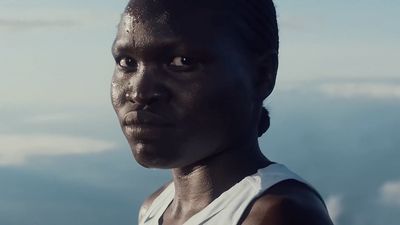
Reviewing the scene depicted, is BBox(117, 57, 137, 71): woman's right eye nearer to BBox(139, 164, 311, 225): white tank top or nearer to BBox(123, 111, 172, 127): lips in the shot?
BBox(123, 111, 172, 127): lips

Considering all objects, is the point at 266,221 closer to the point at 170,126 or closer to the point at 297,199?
the point at 297,199

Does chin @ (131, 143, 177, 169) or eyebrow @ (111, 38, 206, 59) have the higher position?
eyebrow @ (111, 38, 206, 59)

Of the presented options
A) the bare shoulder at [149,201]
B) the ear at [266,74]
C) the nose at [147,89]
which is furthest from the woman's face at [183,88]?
the bare shoulder at [149,201]

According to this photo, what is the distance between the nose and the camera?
3.96 metres

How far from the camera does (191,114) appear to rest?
3.96 meters

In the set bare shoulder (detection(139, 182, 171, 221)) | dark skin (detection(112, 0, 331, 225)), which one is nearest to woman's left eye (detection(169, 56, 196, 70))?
dark skin (detection(112, 0, 331, 225))

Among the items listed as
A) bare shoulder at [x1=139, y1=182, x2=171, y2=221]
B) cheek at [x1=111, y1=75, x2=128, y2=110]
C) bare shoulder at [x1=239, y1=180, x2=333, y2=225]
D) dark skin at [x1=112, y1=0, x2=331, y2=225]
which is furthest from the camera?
bare shoulder at [x1=139, y1=182, x2=171, y2=221]

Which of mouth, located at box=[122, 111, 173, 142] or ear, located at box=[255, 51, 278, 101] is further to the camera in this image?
ear, located at box=[255, 51, 278, 101]

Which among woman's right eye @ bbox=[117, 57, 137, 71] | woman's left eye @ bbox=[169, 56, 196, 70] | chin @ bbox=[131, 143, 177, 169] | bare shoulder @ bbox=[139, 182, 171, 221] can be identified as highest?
woman's left eye @ bbox=[169, 56, 196, 70]

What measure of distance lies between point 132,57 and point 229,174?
558 millimetres

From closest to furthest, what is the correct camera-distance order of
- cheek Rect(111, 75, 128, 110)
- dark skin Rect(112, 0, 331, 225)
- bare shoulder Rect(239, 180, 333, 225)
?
1. bare shoulder Rect(239, 180, 333, 225)
2. dark skin Rect(112, 0, 331, 225)
3. cheek Rect(111, 75, 128, 110)

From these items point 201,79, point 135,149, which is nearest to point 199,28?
point 201,79

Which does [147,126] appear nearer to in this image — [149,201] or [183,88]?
[183,88]

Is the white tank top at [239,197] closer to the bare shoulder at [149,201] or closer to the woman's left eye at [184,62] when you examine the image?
the woman's left eye at [184,62]
